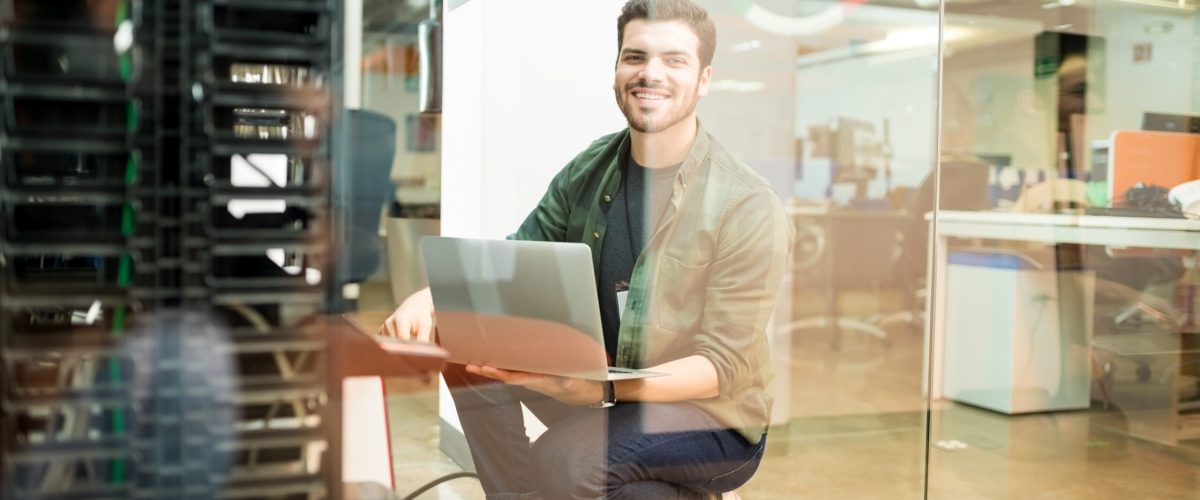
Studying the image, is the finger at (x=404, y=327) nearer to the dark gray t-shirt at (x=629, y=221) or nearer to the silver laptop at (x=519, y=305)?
the silver laptop at (x=519, y=305)

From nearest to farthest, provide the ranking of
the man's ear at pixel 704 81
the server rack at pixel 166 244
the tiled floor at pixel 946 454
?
the server rack at pixel 166 244 < the man's ear at pixel 704 81 < the tiled floor at pixel 946 454

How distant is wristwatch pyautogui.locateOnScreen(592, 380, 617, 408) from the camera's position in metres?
1.30

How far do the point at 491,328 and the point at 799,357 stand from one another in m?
2.77

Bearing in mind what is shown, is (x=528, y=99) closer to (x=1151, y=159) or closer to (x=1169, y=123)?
(x=1151, y=159)

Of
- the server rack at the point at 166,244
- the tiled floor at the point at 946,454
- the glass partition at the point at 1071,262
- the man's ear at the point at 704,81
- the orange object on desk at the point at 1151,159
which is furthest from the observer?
the glass partition at the point at 1071,262

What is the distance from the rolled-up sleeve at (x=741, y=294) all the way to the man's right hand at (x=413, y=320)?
0.44m

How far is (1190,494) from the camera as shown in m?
2.50

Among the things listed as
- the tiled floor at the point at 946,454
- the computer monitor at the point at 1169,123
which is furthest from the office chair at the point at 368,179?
the computer monitor at the point at 1169,123

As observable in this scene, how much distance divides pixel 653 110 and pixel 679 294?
0.26 metres

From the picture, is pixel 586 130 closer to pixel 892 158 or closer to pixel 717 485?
pixel 717 485

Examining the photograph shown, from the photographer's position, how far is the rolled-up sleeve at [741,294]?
1364 mm

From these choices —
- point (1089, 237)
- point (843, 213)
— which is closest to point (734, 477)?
point (1089, 237)

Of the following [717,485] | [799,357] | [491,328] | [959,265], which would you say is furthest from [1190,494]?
[491,328]

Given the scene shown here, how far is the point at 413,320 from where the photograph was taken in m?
0.97
